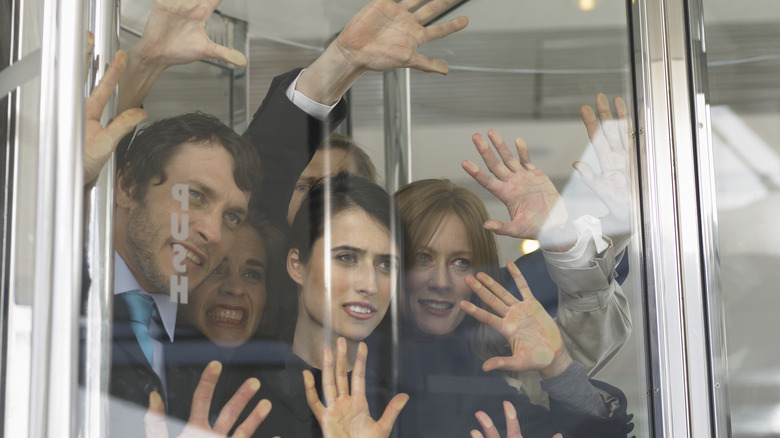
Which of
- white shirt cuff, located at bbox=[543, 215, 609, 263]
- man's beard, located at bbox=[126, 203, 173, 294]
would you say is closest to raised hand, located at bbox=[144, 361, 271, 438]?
man's beard, located at bbox=[126, 203, 173, 294]

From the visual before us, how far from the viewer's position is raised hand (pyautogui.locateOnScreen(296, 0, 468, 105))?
136cm

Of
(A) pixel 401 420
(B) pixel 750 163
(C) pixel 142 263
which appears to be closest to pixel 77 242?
(C) pixel 142 263

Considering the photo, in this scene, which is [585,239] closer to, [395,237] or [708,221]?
[708,221]

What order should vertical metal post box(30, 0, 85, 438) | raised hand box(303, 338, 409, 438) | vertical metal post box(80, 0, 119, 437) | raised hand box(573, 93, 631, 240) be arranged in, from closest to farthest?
1. vertical metal post box(30, 0, 85, 438)
2. vertical metal post box(80, 0, 119, 437)
3. raised hand box(303, 338, 409, 438)
4. raised hand box(573, 93, 631, 240)

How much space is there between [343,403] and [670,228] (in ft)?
2.25

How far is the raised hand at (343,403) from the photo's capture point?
1299 millimetres

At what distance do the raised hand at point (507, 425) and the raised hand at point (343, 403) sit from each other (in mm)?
161

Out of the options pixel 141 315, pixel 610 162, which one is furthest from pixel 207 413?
pixel 610 162

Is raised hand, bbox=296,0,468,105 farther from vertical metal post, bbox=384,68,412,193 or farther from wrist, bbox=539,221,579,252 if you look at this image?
wrist, bbox=539,221,579,252

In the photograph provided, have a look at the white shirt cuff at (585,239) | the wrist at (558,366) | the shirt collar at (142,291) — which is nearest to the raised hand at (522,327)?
the wrist at (558,366)

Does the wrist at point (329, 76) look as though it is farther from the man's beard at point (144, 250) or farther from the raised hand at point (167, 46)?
the man's beard at point (144, 250)

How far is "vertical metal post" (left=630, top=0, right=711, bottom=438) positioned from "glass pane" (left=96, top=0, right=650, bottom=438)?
0.03m

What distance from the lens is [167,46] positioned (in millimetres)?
1271

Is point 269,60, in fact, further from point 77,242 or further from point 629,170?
point 629,170
